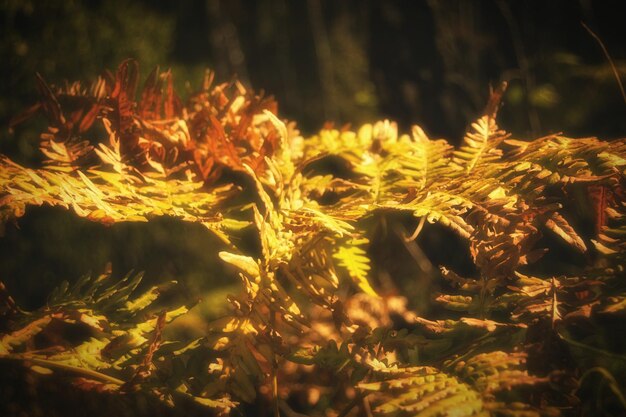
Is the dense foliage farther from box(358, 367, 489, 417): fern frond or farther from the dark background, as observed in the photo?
the dark background

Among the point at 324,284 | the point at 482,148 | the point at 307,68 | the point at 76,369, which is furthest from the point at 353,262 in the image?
the point at 307,68

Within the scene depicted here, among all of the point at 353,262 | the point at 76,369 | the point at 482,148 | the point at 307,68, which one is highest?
the point at 307,68

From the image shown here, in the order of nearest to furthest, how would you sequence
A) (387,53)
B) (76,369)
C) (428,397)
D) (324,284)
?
(428,397)
(76,369)
(324,284)
(387,53)

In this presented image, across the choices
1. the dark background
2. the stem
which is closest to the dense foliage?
the stem

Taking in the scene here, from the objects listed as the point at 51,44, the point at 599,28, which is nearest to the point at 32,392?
the point at 51,44

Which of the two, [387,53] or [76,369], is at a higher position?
[387,53]

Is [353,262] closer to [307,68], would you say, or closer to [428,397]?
[428,397]

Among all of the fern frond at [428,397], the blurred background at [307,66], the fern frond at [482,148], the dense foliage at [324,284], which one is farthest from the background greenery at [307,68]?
the fern frond at [428,397]
